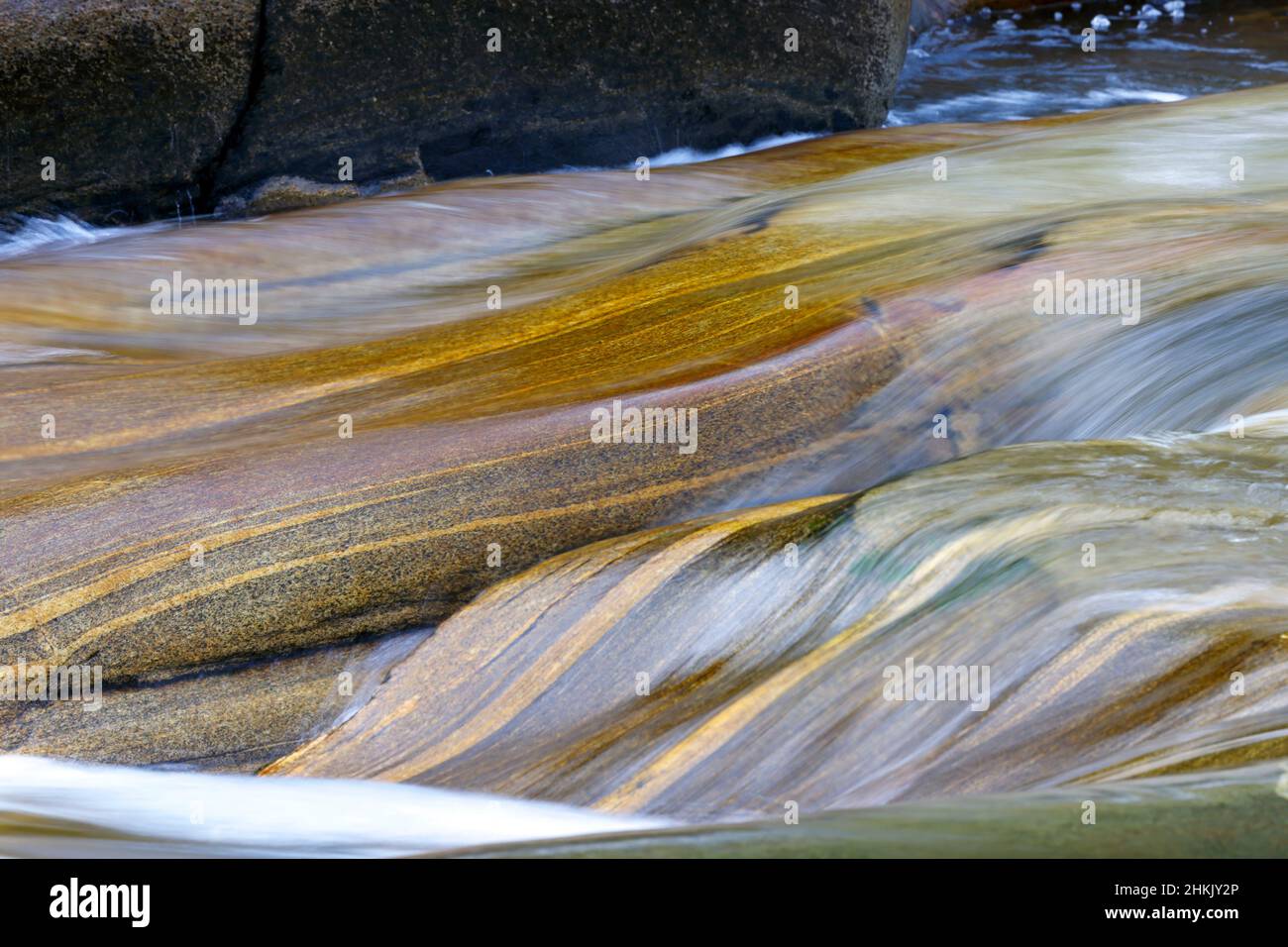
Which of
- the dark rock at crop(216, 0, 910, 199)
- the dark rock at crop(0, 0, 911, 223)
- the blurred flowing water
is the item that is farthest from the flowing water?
the blurred flowing water

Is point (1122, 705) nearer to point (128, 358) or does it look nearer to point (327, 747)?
point (327, 747)

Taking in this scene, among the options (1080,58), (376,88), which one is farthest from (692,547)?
(1080,58)

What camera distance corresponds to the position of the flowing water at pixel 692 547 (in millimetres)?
2326

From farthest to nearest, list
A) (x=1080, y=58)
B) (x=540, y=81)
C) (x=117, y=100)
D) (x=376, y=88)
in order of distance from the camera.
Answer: (x=1080, y=58) → (x=540, y=81) → (x=376, y=88) → (x=117, y=100)

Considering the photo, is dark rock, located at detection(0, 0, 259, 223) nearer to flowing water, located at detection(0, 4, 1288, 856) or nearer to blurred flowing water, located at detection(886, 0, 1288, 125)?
flowing water, located at detection(0, 4, 1288, 856)

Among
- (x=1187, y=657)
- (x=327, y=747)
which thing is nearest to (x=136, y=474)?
(x=327, y=747)

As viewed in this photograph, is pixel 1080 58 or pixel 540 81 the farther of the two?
pixel 1080 58

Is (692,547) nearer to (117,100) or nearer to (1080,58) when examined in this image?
(117,100)

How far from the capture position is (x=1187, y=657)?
2.27 m

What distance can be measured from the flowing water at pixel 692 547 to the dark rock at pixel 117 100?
0.77 meters

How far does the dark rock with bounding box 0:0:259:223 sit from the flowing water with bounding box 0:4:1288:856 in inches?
30.1

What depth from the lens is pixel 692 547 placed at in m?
3.03

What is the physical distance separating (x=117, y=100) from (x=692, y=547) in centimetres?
342

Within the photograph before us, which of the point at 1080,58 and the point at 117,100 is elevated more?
the point at 1080,58
